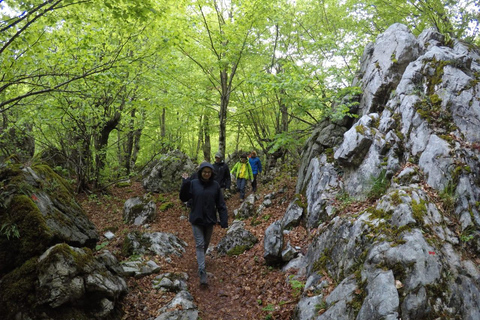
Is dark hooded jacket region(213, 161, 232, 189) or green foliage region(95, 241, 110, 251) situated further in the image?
dark hooded jacket region(213, 161, 232, 189)

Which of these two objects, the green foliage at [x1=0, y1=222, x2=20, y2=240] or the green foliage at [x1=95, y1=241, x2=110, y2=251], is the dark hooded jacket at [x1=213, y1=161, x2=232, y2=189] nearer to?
the green foliage at [x1=95, y1=241, x2=110, y2=251]

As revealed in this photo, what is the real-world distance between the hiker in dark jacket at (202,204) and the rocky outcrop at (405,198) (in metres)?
2.06

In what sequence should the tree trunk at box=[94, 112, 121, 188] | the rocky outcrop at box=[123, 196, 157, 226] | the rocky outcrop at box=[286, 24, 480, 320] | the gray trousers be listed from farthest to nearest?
1. the tree trunk at box=[94, 112, 121, 188]
2. the rocky outcrop at box=[123, 196, 157, 226]
3. the gray trousers
4. the rocky outcrop at box=[286, 24, 480, 320]

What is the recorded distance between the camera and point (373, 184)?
6.88 m

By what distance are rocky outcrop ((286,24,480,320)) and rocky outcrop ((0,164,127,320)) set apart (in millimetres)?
3558

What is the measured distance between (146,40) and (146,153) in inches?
580

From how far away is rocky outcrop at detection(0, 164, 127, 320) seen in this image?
3.98 m

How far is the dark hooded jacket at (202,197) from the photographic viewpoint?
21.0 ft

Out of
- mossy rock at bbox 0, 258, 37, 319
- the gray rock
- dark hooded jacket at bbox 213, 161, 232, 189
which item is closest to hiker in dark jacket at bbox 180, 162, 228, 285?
the gray rock

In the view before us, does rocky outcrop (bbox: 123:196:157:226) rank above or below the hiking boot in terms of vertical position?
above

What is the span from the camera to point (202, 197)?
6.47 metres

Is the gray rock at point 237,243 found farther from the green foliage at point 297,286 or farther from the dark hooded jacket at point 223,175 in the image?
the green foliage at point 297,286

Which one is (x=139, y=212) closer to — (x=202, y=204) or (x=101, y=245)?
(x=101, y=245)

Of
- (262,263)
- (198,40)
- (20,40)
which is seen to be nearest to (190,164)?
(198,40)
